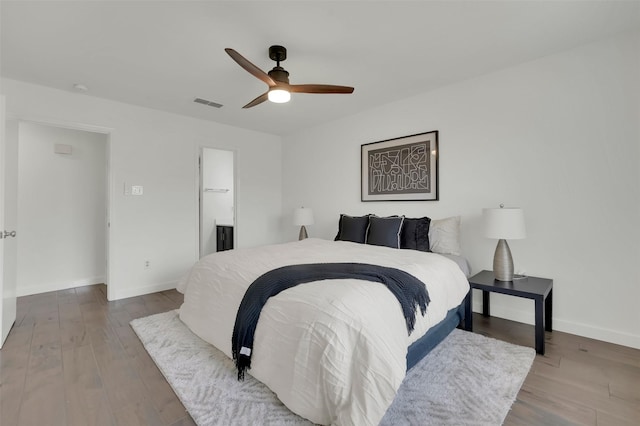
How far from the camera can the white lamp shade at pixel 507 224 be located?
2438mm

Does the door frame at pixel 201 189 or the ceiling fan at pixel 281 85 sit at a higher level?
the ceiling fan at pixel 281 85

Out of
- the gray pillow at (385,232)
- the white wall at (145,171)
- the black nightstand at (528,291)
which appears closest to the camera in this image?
the black nightstand at (528,291)

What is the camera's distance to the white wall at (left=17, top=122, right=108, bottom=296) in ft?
12.3

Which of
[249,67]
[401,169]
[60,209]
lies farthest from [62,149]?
[401,169]

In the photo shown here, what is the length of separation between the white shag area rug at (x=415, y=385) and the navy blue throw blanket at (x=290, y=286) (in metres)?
0.22

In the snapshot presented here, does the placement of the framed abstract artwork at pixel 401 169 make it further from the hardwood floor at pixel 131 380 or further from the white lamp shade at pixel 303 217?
the hardwood floor at pixel 131 380

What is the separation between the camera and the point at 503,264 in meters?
2.56

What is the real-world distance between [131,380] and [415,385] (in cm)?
187

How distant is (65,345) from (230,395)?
1702 millimetres

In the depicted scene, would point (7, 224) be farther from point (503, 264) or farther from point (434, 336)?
point (503, 264)

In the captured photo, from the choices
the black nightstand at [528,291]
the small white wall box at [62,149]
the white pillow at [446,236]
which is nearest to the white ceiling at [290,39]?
the small white wall box at [62,149]

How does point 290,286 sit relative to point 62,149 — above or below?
below

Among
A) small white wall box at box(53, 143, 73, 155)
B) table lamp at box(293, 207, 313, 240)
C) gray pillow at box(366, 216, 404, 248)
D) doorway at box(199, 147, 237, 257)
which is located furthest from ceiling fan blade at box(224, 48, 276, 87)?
doorway at box(199, 147, 237, 257)

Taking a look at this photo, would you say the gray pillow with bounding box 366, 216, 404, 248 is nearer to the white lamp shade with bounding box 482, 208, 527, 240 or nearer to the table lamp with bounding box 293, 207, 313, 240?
the white lamp shade with bounding box 482, 208, 527, 240
